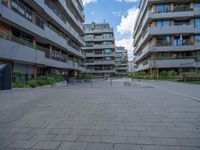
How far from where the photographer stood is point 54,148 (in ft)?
11.0

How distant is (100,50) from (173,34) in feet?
124

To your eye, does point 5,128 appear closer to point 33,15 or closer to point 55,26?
point 33,15

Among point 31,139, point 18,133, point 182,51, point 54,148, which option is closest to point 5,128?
point 18,133

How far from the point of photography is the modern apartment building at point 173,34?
33969 mm

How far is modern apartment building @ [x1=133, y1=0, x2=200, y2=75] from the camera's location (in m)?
34.0

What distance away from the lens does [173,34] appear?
3475 centimetres

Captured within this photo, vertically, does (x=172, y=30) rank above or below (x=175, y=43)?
above

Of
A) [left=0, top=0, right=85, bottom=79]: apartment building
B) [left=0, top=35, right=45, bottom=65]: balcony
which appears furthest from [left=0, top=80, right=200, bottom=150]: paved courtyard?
[left=0, top=0, right=85, bottom=79]: apartment building

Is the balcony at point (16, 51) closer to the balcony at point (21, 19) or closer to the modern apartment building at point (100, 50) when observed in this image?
the balcony at point (21, 19)

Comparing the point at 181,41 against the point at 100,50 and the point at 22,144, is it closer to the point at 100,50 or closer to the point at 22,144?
the point at 100,50

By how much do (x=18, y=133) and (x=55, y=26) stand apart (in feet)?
96.0

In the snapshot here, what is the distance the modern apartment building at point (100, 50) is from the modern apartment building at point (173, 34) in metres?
32.9

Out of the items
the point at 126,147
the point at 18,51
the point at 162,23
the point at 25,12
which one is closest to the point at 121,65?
the point at 162,23

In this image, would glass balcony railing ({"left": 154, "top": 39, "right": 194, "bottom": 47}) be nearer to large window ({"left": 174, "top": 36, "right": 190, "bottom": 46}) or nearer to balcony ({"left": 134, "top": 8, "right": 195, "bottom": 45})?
large window ({"left": 174, "top": 36, "right": 190, "bottom": 46})
